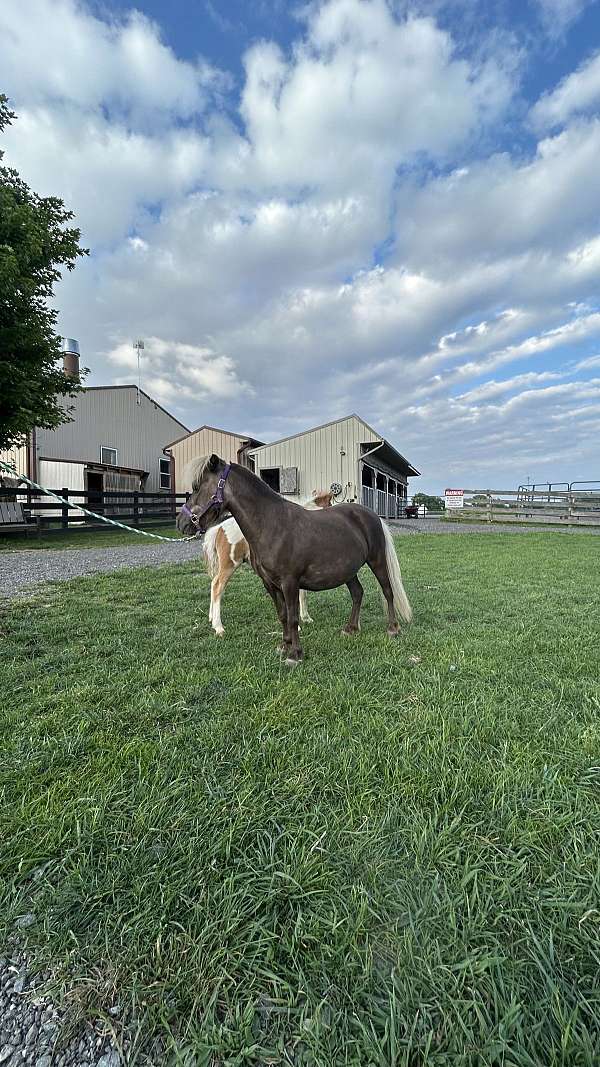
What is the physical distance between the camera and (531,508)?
851 inches

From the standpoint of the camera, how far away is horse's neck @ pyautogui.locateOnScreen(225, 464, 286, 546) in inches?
114

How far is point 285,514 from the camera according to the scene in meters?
2.98

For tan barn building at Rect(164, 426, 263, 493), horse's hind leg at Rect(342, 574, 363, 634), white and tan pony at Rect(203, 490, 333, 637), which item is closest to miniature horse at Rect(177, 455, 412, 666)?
horse's hind leg at Rect(342, 574, 363, 634)

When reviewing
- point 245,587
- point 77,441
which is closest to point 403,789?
point 245,587

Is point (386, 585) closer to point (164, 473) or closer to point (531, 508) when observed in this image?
point (531, 508)

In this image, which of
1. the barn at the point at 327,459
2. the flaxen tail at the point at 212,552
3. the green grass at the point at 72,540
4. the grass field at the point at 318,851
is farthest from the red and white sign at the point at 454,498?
the grass field at the point at 318,851

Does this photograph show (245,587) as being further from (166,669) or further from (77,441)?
(77,441)

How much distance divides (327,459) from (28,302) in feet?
40.2

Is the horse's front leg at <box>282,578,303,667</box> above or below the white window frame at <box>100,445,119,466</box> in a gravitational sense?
below

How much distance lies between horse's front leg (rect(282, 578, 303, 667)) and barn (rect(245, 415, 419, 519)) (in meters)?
14.9

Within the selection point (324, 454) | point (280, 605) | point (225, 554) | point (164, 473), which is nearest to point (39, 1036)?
point (280, 605)

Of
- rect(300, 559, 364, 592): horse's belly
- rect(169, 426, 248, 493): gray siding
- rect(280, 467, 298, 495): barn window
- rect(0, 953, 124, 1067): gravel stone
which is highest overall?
rect(169, 426, 248, 493): gray siding

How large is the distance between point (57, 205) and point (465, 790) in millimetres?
17128

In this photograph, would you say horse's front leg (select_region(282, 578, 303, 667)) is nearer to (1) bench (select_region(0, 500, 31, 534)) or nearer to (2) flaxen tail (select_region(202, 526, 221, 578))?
(2) flaxen tail (select_region(202, 526, 221, 578))
